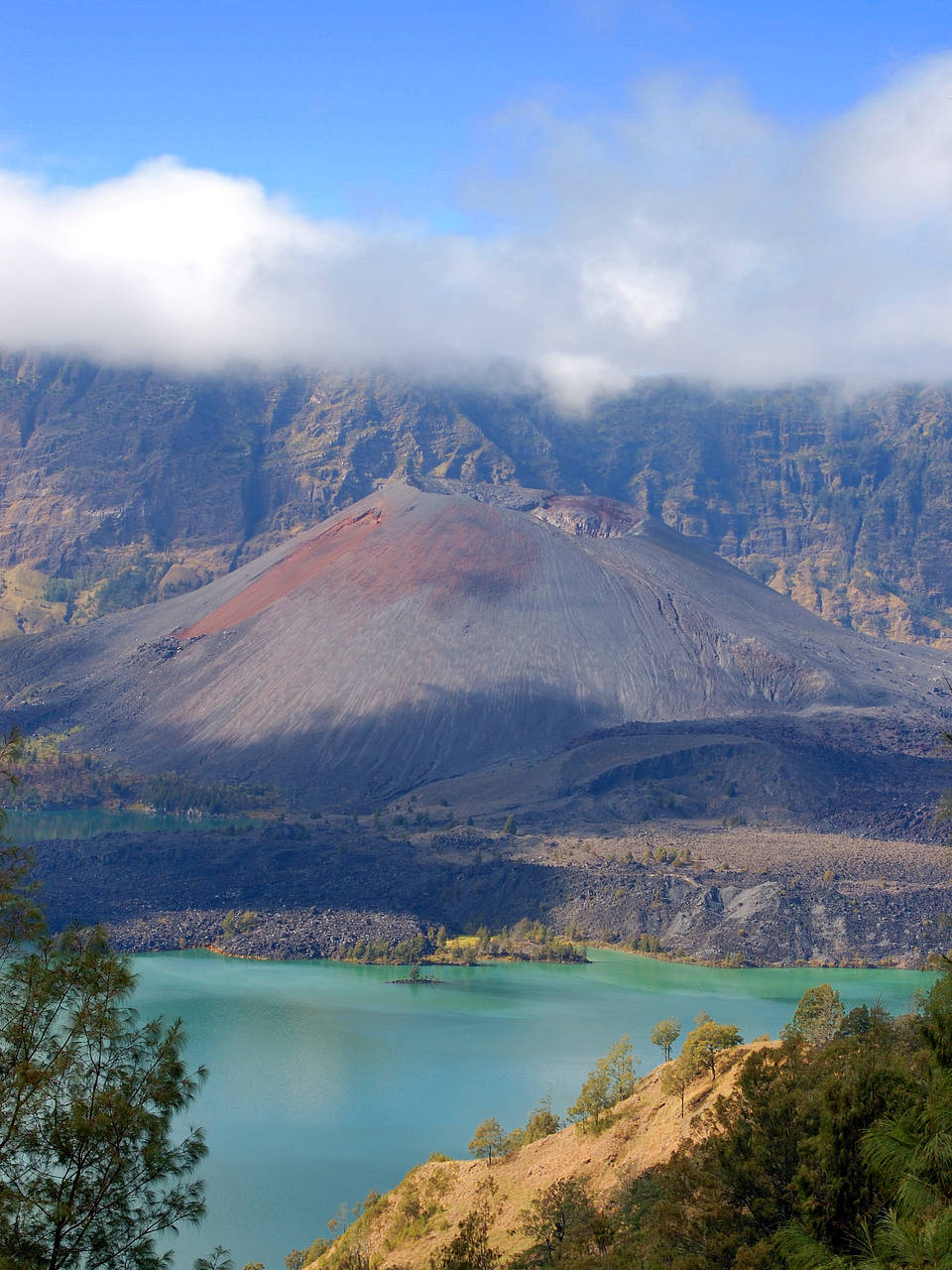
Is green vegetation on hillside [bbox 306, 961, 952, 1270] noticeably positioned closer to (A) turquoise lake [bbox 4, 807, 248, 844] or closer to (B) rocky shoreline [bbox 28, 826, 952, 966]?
(B) rocky shoreline [bbox 28, 826, 952, 966]

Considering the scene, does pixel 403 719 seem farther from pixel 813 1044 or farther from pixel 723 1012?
pixel 813 1044

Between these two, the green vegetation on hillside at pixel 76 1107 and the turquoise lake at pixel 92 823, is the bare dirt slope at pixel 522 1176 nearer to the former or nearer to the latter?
the green vegetation on hillside at pixel 76 1107

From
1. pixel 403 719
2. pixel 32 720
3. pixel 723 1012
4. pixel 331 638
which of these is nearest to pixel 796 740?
pixel 403 719

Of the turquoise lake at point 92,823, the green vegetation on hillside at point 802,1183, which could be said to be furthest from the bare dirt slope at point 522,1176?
the turquoise lake at point 92,823

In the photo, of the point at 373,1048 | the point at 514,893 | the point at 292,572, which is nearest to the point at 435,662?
the point at 292,572

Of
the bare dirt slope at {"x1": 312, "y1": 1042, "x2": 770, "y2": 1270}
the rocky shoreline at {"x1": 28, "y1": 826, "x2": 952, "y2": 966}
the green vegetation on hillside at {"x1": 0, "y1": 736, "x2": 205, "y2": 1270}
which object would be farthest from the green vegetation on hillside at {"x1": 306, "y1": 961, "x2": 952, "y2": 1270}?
the rocky shoreline at {"x1": 28, "y1": 826, "x2": 952, "y2": 966}

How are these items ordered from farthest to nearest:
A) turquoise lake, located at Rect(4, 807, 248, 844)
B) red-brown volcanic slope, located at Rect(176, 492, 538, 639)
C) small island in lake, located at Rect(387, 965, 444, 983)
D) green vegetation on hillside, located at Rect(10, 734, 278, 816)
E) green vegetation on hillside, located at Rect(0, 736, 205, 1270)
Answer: red-brown volcanic slope, located at Rect(176, 492, 538, 639) → green vegetation on hillside, located at Rect(10, 734, 278, 816) → turquoise lake, located at Rect(4, 807, 248, 844) → small island in lake, located at Rect(387, 965, 444, 983) → green vegetation on hillside, located at Rect(0, 736, 205, 1270)
